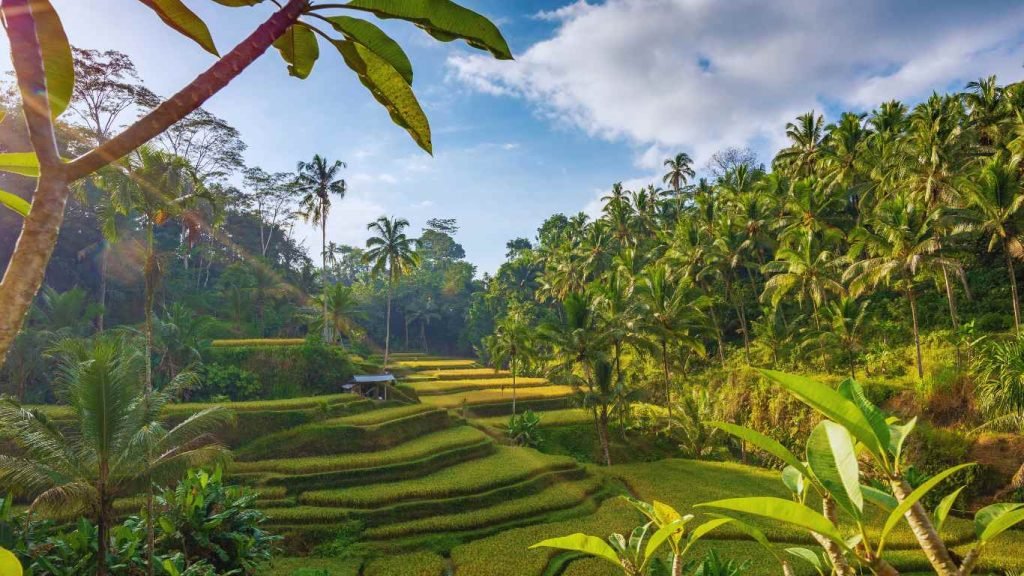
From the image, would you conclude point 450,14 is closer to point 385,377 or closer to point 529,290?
point 385,377

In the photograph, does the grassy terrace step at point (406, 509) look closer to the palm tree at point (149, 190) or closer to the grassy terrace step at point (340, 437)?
the grassy terrace step at point (340, 437)

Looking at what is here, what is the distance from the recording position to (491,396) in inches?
1091

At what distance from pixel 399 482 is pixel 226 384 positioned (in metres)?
9.15

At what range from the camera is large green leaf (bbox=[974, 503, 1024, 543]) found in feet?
4.50

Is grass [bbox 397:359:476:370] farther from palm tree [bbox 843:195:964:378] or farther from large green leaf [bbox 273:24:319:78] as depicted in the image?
large green leaf [bbox 273:24:319:78]

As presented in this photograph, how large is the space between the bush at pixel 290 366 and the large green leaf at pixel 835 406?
72.7 ft

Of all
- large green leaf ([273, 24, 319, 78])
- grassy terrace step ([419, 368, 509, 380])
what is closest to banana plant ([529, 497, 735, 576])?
large green leaf ([273, 24, 319, 78])

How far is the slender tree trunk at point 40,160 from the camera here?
130 centimetres

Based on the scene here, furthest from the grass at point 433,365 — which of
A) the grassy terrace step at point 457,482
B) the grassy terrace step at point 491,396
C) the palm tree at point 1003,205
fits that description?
the palm tree at point 1003,205

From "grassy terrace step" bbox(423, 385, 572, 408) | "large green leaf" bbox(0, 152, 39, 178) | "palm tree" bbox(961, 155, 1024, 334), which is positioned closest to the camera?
"large green leaf" bbox(0, 152, 39, 178)

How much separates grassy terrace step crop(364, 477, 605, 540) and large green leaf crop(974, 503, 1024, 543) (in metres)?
12.7

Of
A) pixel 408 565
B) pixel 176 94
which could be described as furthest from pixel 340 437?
pixel 176 94

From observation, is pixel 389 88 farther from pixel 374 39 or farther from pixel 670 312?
pixel 670 312

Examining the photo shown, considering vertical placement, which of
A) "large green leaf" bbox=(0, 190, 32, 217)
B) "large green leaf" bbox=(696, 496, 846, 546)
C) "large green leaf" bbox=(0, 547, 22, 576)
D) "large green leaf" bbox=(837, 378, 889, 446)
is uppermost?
"large green leaf" bbox=(0, 190, 32, 217)
